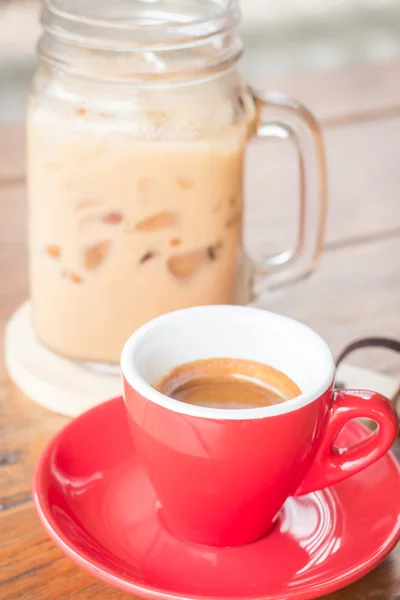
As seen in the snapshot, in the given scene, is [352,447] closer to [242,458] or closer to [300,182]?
[242,458]

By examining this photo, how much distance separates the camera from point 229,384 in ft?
1.88

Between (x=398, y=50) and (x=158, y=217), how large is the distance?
1.57m

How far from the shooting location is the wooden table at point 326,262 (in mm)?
527

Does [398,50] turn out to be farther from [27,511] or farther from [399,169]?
[27,511]

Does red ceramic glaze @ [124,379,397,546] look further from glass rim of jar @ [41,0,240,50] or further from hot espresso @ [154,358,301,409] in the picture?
glass rim of jar @ [41,0,240,50]

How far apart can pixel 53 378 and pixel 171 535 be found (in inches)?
8.4

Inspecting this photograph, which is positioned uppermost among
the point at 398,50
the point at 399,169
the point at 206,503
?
the point at 206,503

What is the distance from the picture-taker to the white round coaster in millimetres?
686

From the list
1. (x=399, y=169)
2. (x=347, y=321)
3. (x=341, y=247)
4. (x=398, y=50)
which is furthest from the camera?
(x=398, y=50)

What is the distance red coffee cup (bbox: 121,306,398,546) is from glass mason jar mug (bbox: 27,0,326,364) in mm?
126

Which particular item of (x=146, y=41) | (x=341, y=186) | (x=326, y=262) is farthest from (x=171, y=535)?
(x=341, y=186)

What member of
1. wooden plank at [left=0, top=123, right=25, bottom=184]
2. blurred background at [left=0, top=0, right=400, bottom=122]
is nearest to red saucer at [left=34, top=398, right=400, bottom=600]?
wooden plank at [left=0, top=123, right=25, bottom=184]

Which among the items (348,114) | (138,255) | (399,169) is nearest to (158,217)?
(138,255)

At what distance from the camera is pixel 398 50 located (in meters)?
2.07
